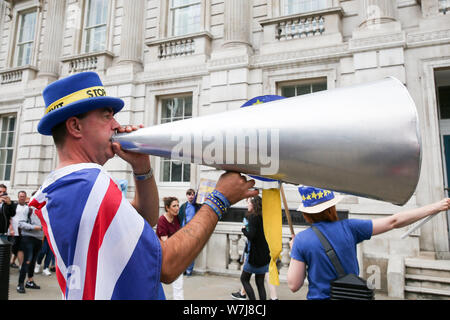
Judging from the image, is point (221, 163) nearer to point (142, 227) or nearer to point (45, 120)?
point (142, 227)

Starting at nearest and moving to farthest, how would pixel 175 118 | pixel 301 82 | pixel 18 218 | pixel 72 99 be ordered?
1. pixel 72 99
2. pixel 18 218
3. pixel 301 82
4. pixel 175 118

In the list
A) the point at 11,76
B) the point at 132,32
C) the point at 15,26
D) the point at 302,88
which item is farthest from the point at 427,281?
the point at 15,26

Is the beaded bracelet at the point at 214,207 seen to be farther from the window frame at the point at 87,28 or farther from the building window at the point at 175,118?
the window frame at the point at 87,28

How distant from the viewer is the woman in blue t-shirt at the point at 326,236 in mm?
2518

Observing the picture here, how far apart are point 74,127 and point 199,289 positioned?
238 inches

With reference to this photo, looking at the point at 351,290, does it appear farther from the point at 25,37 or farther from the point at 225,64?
the point at 25,37

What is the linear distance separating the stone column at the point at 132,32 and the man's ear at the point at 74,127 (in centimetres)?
1053

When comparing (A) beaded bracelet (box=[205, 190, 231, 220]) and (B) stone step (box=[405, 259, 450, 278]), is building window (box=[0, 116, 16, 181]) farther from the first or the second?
(A) beaded bracelet (box=[205, 190, 231, 220])

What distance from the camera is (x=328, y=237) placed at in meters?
2.59

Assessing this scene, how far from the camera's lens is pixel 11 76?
1405cm

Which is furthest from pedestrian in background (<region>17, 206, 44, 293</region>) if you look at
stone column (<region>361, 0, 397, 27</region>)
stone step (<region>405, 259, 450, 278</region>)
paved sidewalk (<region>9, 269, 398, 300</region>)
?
stone column (<region>361, 0, 397, 27</region>)

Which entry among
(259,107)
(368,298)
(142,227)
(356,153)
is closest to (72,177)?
(142,227)

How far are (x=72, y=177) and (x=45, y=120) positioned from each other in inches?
14.5

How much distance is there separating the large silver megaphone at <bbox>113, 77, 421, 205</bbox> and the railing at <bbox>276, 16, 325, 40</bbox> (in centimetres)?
844
